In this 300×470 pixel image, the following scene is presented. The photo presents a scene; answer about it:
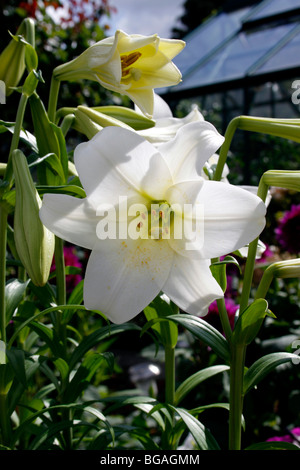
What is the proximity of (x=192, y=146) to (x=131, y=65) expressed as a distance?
9.9 inches

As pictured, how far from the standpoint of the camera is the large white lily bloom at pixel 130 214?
0.64 m

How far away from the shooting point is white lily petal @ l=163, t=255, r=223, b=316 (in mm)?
672

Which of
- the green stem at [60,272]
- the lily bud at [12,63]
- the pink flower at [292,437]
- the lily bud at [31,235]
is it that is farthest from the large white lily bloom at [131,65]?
the pink flower at [292,437]

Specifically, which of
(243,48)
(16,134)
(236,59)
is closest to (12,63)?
(16,134)

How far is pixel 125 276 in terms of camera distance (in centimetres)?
68

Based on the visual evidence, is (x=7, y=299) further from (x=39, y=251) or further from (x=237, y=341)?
(x=237, y=341)

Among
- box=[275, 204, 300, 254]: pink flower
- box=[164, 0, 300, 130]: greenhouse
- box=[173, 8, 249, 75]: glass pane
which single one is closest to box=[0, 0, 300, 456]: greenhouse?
box=[275, 204, 300, 254]: pink flower

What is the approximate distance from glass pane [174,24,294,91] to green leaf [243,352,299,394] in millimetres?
3696

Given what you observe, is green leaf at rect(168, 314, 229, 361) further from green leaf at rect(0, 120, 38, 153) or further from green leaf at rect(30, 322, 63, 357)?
green leaf at rect(0, 120, 38, 153)

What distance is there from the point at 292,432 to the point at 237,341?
71 cm

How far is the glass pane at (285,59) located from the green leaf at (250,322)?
349 centimetres

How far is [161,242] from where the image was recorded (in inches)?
28.6

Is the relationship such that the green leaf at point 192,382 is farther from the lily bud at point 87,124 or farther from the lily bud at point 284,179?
the lily bud at point 87,124

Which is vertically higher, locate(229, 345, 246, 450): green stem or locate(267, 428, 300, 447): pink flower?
locate(229, 345, 246, 450): green stem
